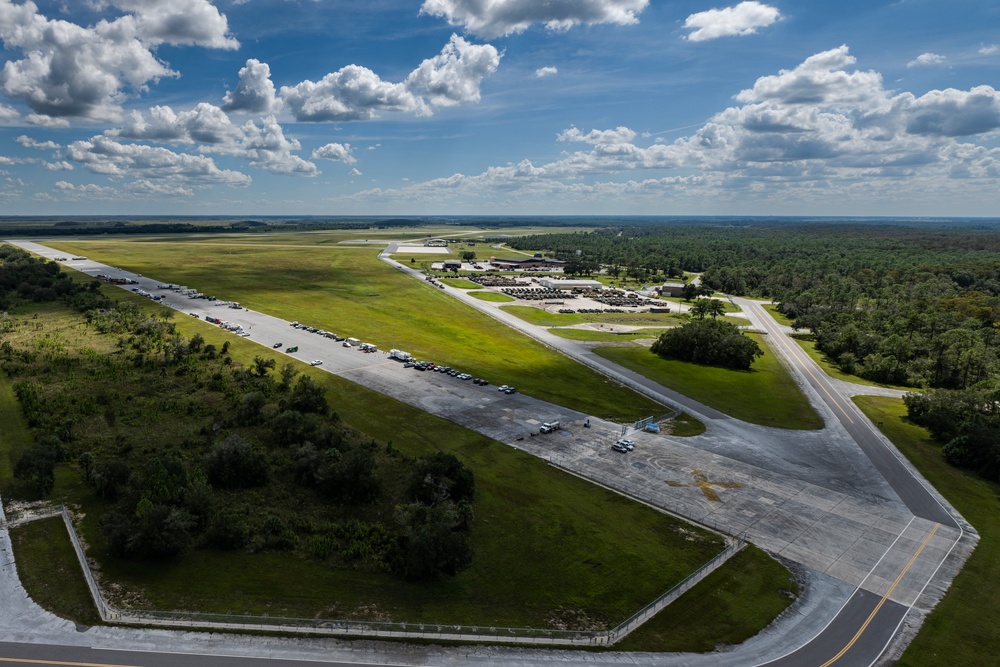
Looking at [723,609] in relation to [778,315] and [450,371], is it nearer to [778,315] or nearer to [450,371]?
[450,371]

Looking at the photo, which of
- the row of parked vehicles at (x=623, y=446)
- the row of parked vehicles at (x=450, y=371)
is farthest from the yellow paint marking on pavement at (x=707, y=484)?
the row of parked vehicles at (x=450, y=371)

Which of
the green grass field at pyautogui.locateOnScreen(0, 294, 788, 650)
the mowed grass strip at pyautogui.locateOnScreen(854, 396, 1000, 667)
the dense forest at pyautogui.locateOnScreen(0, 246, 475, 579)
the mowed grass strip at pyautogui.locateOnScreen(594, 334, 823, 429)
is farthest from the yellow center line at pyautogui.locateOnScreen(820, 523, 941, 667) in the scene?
the mowed grass strip at pyautogui.locateOnScreen(594, 334, 823, 429)

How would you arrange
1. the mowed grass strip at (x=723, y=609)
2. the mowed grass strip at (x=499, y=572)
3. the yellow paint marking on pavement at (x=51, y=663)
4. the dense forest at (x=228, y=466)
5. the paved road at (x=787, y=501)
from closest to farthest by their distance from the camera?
the yellow paint marking on pavement at (x=51, y=663) < the paved road at (x=787, y=501) < the mowed grass strip at (x=723, y=609) < the mowed grass strip at (x=499, y=572) < the dense forest at (x=228, y=466)

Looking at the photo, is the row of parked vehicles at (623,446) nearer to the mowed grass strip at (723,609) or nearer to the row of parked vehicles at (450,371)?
the mowed grass strip at (723,609)

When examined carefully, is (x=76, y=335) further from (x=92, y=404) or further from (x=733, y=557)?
(x=733, y=557)

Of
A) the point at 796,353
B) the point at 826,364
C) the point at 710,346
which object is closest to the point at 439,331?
the point at 710,346
